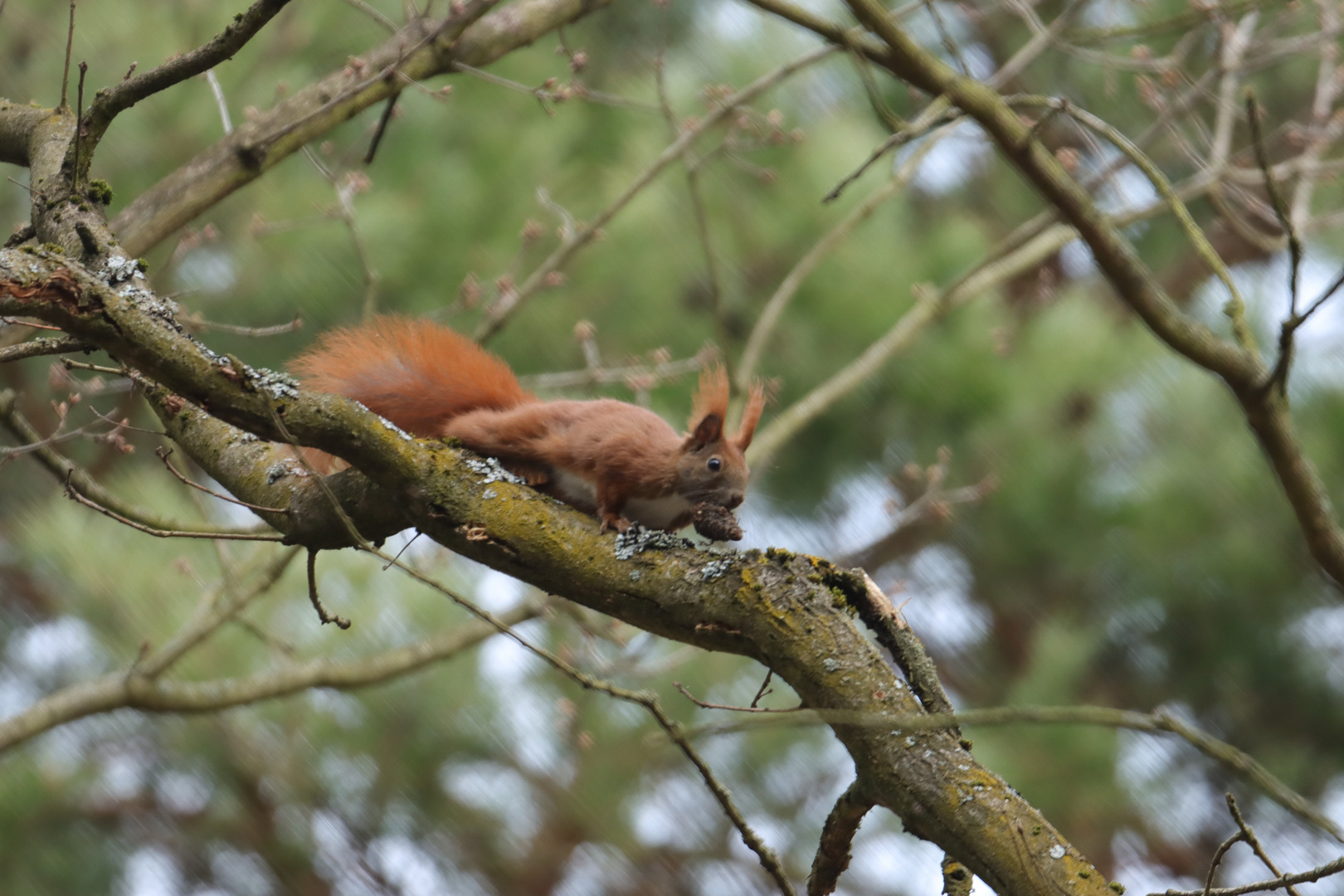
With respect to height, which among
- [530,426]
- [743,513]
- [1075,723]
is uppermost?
[743,513]

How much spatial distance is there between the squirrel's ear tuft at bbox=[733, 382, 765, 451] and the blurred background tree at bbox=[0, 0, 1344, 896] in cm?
63

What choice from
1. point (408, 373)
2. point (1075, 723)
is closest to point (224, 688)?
point (408, 373)

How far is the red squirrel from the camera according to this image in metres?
2.11

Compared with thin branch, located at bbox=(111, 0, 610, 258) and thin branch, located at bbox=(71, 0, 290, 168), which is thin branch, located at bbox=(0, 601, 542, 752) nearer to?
thin branch, located at bbox=(111, 0, 610, 258)

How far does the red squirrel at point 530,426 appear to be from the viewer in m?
2.11

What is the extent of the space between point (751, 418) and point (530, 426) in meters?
0.44

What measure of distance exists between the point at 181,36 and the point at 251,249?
23.4 inches

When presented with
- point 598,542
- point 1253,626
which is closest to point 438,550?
point 598,542

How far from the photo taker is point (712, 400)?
2244 millimetres

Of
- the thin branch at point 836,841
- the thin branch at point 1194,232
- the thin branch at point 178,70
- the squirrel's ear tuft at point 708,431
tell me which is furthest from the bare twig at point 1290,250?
the thin branch at point 178,70

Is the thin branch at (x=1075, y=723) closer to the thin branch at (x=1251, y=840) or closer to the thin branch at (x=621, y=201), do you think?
the thin branch at (x=1251, y=840)

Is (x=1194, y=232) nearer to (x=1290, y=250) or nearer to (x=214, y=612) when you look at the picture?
(x=1290, y=250)

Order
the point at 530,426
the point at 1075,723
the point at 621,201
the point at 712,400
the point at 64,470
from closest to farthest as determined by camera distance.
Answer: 1. the point at 1075,723
2. the point at 64,470
3. the point at 530,426
4. the point at 712,400
5. the point at 621,201

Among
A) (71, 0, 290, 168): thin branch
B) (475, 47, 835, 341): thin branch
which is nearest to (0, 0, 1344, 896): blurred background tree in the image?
(475, 47, 835, 341): thin branch
